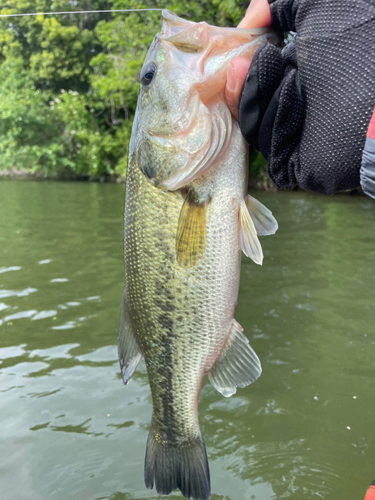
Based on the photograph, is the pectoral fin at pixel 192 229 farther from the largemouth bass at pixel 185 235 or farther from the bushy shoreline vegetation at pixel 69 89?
the bushy shoreline vegetation at pixel 69 89

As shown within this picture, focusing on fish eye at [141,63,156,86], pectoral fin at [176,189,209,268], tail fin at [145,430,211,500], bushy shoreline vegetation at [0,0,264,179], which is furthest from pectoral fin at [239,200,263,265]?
bushy shoreline vegetation at [0,0,264,179]

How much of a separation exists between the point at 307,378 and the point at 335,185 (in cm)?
264

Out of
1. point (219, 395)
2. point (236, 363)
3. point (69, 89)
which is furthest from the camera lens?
point (69, 89)

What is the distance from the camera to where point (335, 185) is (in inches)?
59.6

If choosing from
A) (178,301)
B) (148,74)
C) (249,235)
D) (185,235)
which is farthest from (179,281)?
(148,74)

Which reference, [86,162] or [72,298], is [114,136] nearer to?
[86,162]

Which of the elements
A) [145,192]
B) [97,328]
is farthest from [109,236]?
[145,192]

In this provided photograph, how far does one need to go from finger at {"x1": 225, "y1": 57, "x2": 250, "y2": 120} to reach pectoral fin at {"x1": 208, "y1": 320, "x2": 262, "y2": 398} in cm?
93

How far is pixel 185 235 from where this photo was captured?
5.65 ft

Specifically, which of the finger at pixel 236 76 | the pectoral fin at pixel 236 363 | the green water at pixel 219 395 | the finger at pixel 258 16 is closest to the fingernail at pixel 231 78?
the finger at pixel 236 76

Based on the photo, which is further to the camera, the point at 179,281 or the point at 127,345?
the point at 127,345

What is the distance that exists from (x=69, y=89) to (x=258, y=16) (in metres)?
31.3

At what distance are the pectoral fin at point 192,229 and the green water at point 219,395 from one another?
5.60 ft

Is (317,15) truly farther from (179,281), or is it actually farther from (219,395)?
(219,395)
